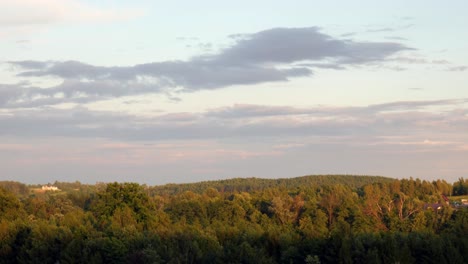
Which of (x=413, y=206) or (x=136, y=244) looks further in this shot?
(x=413, y=206)

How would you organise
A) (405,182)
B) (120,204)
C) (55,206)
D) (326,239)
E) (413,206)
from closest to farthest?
(326,239) → (120,204) → (413,206) → (55,206) → (405,182)

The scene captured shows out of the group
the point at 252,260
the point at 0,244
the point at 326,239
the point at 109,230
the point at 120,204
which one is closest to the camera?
the point at 252,260

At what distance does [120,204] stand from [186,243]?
3441 cm

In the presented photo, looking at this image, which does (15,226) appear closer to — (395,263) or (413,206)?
(395,263)

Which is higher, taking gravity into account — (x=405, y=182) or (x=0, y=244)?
(x=405, y=182)

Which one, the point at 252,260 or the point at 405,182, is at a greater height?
the point at 405,182

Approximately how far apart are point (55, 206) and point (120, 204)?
151 feet

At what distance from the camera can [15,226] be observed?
88.2 metres

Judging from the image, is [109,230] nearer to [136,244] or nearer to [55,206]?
[136,244]

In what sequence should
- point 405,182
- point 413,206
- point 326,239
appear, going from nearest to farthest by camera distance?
point 326,239 < point 413,206 < point 405,182

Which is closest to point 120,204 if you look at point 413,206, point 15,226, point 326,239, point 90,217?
point 90,217

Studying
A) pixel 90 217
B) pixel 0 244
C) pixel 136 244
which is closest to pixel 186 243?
pixel 136 244

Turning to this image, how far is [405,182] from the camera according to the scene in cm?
18362

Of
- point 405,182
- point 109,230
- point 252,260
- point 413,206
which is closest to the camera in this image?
point 252,260
